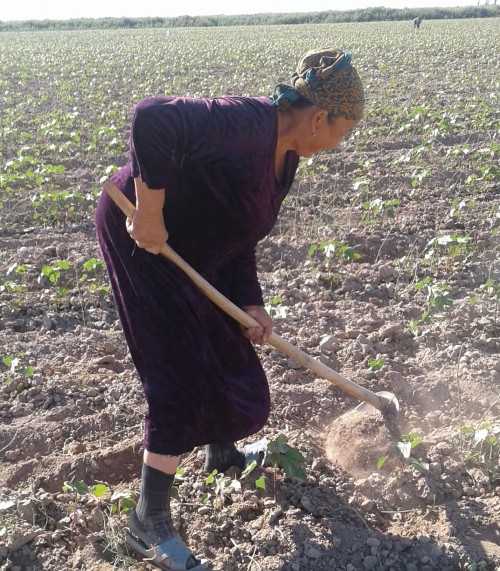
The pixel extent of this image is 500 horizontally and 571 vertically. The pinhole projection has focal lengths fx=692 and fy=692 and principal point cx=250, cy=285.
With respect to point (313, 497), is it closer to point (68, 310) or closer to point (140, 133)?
point (140, 133)

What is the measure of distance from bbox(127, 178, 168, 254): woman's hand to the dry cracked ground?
2.79 feet

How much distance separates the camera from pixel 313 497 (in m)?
2.39

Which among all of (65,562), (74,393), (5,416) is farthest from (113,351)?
(65,562)

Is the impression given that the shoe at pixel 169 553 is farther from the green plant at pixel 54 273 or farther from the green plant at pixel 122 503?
the green plant at pixel 54 273

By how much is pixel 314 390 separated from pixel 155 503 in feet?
3.59

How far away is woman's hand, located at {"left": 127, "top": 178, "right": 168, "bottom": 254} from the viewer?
1804mm

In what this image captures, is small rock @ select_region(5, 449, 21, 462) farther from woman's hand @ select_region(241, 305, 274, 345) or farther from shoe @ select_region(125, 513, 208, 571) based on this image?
woman's hand @ select_region(241, 305, 274, 345)

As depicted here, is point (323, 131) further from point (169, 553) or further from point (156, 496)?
point (169, 553)

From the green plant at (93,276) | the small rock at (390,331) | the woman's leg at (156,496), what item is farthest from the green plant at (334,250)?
the woman's leg at (156,496)

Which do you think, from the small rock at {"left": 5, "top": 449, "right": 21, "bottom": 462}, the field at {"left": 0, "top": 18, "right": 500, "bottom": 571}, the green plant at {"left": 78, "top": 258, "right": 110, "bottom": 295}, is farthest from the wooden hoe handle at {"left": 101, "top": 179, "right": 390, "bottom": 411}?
the green plant at {"left": 78, "top": 258, "right": 110, "bottom": 295}

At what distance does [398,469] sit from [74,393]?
140cm

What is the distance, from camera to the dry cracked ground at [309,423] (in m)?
2.20

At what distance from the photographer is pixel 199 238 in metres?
2.01

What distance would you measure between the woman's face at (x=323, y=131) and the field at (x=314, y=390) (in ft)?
3.25
